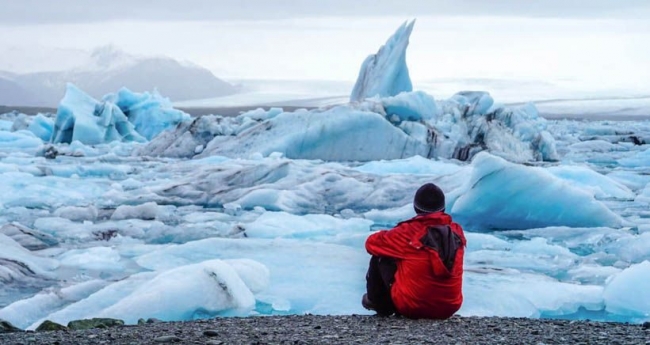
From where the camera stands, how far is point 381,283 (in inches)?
150

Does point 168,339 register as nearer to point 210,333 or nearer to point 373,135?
point 210,333

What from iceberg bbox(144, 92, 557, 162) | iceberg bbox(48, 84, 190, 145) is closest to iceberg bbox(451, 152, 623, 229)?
iceberg bbox(144, 92, 557, 162)

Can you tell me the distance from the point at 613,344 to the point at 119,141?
22038 millimetres

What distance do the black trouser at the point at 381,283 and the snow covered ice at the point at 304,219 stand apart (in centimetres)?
149

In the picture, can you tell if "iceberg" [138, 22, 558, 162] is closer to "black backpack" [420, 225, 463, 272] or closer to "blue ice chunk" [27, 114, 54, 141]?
"blue ice chunk" [27, 114, 54, 141]

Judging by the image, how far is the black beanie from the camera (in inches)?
145

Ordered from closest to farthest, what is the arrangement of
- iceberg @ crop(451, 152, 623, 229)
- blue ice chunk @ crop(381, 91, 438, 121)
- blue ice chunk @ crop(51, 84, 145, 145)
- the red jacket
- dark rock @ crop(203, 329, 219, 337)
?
A: 1. dark rock @ crop(203, 329, 219, 337)
2. the red jacket
3. iceberg @ crop(451, 152, 623, 229)
4. blue ice chunk @ crop(381, 91, 438, 121)
5. blue ice chunk @ crop(51, 84, 145, 145)

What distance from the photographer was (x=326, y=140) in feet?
57.4

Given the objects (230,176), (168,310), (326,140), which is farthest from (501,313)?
(326,140)

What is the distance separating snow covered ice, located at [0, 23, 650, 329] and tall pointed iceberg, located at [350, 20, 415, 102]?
8.94 feet

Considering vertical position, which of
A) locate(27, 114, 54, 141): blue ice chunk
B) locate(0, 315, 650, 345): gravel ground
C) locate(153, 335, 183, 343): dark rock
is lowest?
locate(27, 114, 54, 141): blue ice chunk

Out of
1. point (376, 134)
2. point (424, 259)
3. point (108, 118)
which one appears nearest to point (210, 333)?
point (424, 259)

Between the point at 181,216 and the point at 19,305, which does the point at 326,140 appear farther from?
the point at 19,305

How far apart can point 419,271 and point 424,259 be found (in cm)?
6
